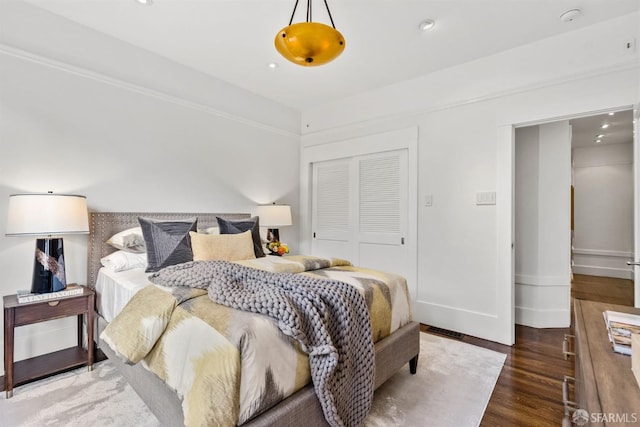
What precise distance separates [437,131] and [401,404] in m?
2.57

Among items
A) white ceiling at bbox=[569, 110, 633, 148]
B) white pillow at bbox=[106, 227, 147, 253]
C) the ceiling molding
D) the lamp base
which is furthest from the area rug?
white ceiling at bbox=[569, 110, 633, 148]

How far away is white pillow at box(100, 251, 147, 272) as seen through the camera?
241cm

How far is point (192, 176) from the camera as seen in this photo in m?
3.31

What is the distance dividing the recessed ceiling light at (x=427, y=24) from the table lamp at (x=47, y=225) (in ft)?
9.59

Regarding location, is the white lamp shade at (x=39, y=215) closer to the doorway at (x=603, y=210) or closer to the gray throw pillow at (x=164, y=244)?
the gray throw pillow at (x=164, y=244)

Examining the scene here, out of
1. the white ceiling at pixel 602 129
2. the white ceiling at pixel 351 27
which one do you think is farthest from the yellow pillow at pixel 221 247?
the white ceiling at pixel 602 129

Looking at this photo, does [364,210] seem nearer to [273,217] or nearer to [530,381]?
[273,217]

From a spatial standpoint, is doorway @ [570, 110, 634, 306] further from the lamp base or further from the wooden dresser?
the lamp base

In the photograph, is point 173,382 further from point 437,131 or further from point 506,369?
point 437,131

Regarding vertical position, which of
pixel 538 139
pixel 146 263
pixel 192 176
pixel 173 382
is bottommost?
pixel 173 382

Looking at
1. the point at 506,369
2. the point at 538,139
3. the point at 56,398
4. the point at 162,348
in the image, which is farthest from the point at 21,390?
the point at 538,139

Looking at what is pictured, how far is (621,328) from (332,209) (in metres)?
3.32

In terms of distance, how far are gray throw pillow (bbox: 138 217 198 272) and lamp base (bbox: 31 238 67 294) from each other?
0.54 metres

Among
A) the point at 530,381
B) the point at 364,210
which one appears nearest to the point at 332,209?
the point at 364,210
